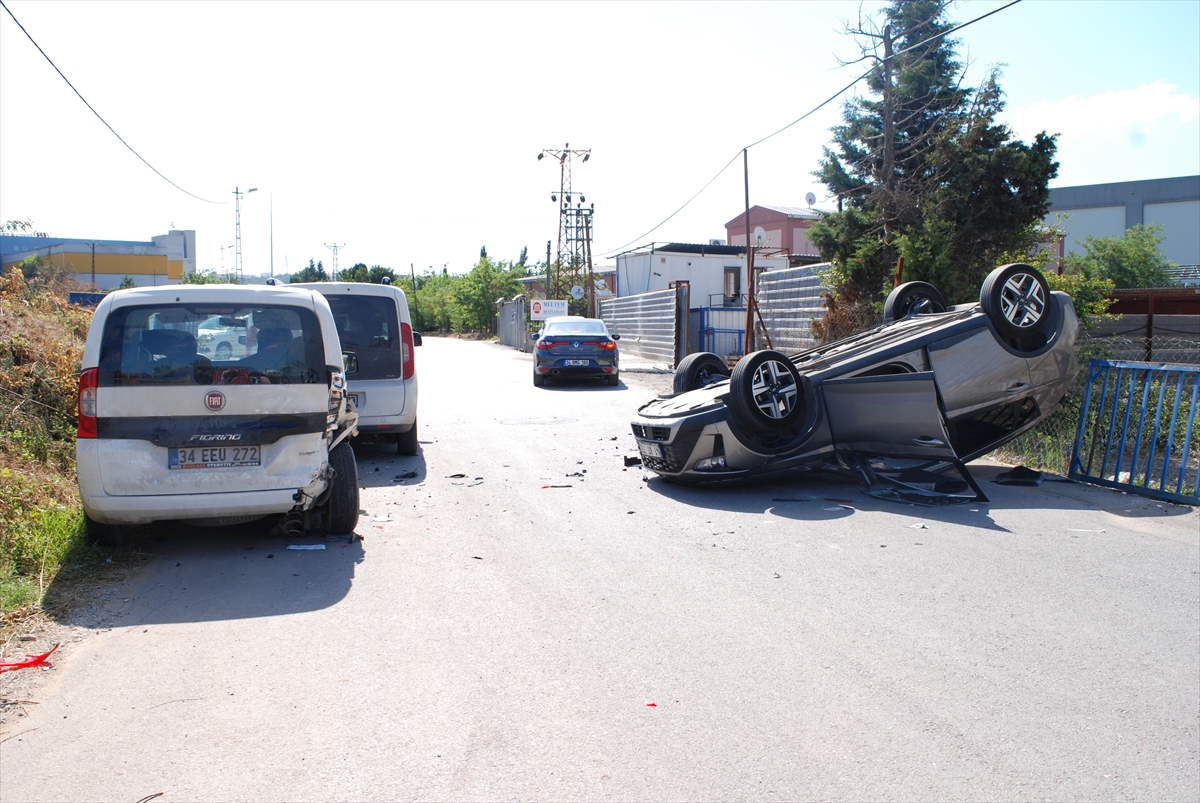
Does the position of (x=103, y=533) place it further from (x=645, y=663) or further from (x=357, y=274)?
(x=357, y=274)

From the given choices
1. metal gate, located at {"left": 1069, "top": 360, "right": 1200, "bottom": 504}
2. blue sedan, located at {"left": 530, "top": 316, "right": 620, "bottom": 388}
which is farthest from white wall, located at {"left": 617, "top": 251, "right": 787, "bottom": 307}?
metal gate, located at {"left": 1069, "top": 360, "right": 1200, "bottom": 504}

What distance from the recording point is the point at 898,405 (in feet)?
26.3

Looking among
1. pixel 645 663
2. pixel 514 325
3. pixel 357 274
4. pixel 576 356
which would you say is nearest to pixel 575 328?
pixel 576 356

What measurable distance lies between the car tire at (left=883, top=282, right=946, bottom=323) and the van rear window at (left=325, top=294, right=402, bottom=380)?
19.3 feet

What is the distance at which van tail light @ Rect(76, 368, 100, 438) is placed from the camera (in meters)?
5.75

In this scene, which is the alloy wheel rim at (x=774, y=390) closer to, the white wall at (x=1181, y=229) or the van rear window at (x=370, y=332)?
the van rear window at (x=370, y=332)

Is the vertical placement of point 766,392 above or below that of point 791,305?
below

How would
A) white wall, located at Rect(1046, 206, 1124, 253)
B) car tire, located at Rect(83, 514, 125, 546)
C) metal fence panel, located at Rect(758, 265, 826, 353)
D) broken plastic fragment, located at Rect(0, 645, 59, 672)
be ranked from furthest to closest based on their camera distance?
white wall, located at Rect(1046, 206, 1124, 253) < metal fence panel, located at Rect(758, 265, 826, 353) < car tire, located at Rect(83, 514, 125, 546) < broken plastic fragment, located at Rect(0, 645, 59, 672)

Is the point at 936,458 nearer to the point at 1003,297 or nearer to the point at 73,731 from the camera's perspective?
the point at 1003,297

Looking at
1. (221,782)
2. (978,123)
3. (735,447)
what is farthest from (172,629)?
(978,123)

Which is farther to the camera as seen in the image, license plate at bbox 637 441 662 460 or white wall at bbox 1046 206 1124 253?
white wall at bbox 1046 206 1124 253

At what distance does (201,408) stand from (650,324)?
81.3ft

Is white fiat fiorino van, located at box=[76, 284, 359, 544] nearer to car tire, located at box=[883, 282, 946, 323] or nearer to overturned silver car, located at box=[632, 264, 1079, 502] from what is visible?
overturned silver car, located at box=[632, 264, 1079, 502]

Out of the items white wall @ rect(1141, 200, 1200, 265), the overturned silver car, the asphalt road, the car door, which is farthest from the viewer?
white wall @ rect(1141, 200, 1200, 265)
